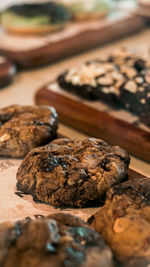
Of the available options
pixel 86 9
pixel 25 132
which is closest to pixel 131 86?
pixel 25 132

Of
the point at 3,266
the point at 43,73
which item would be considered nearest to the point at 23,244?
the point at 3,266

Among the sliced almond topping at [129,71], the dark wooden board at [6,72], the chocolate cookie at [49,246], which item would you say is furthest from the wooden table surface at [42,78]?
the chocolate cookie at [49,246]

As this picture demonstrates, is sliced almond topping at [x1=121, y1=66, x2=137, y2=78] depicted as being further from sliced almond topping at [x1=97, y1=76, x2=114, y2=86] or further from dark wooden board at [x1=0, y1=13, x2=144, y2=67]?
dark wooden board at [x1=0, y1=13, x2=144, y2=67]

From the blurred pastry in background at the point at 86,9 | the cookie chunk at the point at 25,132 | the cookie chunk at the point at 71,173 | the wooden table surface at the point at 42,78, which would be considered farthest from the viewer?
the blurred pastry in background at the point at 86,9

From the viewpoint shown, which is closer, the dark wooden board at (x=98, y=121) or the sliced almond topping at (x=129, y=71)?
the dark wooden board at (x=98, y=121)

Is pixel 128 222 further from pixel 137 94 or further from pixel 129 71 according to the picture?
pixel 129 71

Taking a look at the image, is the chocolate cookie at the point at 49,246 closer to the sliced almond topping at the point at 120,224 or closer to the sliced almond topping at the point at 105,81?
the sliced almond topping at the point at 120,224

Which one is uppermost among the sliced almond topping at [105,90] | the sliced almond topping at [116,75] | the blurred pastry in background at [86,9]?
the blurred pastry in background at [86,9]

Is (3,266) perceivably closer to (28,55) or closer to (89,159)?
(89,159)
